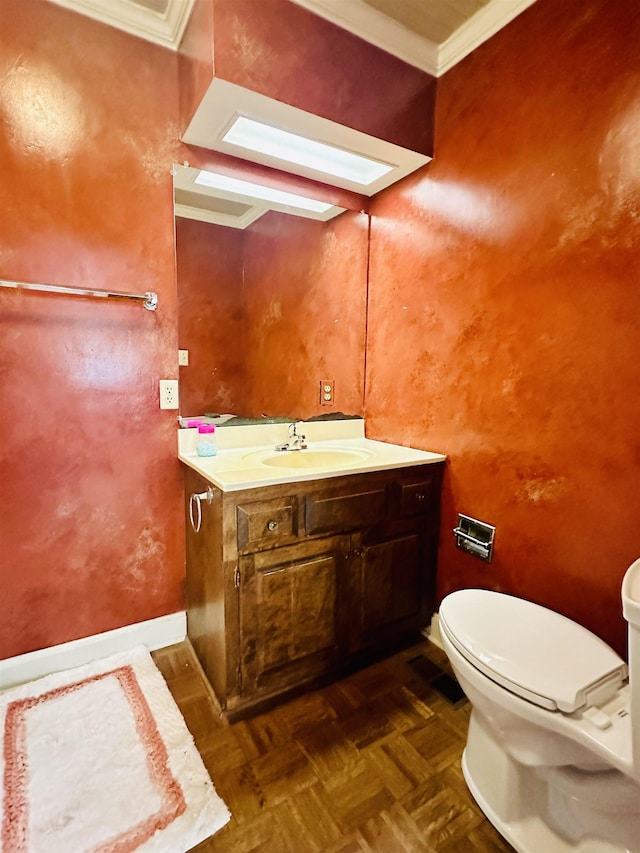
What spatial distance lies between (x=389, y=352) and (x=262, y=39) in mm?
1276

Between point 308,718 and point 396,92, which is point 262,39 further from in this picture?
point 308,718

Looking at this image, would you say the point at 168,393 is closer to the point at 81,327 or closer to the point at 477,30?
the point at 81,327

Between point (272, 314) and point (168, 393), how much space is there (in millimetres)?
653

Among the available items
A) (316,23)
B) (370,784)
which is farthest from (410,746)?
(316,23)

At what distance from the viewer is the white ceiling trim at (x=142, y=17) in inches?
57.6

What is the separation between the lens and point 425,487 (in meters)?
1.79

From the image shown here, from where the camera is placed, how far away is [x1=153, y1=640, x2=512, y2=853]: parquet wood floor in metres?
1.11

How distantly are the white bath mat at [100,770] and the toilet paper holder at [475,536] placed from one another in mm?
1190

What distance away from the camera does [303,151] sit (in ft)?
5.80

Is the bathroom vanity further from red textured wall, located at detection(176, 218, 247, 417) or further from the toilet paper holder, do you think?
red textured wall, located at detection(176, 218, 247, 417)

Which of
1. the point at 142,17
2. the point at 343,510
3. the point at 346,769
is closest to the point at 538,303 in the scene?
the point at 343,510

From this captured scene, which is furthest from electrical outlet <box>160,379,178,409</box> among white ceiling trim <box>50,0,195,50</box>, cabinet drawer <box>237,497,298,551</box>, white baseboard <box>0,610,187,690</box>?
white ceiling trim <box>50,0,195,50</box>

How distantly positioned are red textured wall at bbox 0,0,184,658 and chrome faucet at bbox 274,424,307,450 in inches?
19.4

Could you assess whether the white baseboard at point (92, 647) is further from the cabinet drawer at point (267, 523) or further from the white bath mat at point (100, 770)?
the cabinet drawer at point (267, 523)
